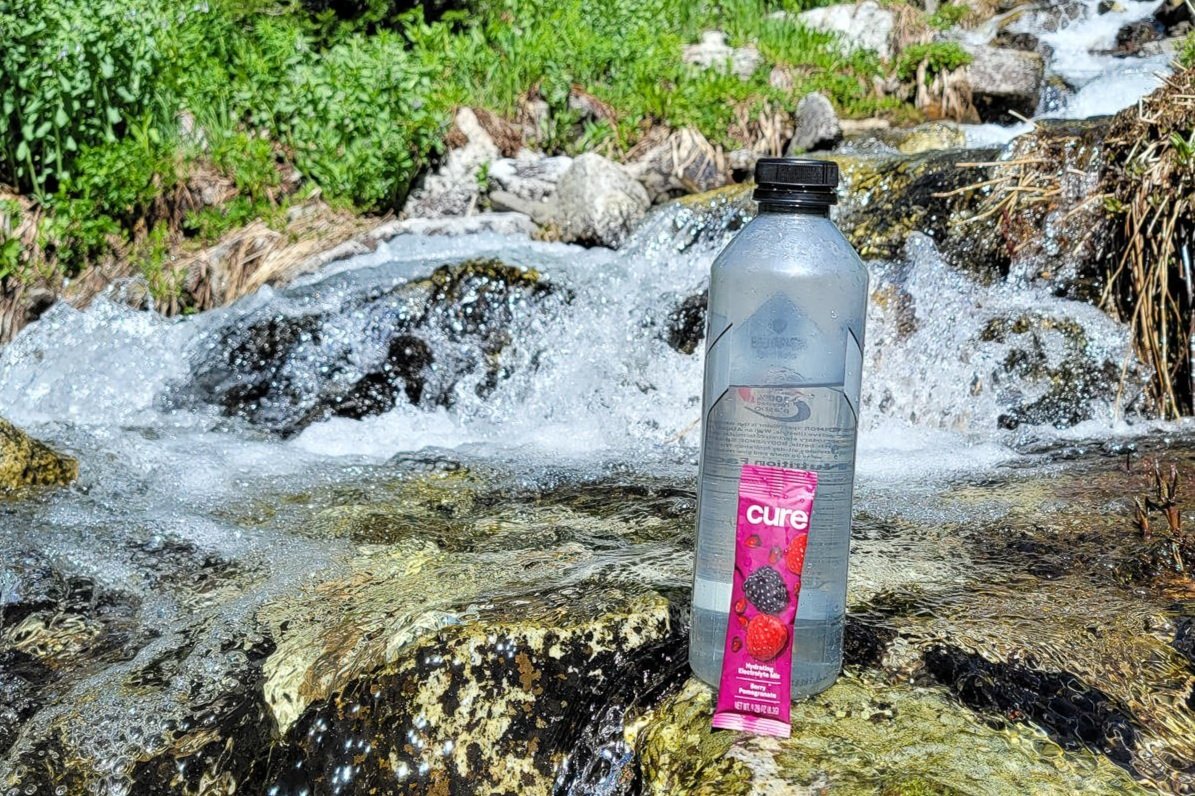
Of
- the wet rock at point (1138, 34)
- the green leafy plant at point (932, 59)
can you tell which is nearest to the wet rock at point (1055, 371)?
the green leafy plant at point (932, 59)

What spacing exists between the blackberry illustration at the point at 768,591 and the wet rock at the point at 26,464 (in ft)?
8.97

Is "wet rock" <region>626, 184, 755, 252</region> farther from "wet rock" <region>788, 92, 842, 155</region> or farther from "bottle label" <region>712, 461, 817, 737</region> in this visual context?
"bottle label" <region>712, 461, 817, 737</region>

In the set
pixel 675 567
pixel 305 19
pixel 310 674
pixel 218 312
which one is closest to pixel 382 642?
pixel 310 674

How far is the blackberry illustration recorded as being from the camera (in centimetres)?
167

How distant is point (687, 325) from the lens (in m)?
5.35

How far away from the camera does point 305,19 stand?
29.8 ft

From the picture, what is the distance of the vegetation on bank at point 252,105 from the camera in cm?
645

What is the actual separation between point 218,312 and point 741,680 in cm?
464

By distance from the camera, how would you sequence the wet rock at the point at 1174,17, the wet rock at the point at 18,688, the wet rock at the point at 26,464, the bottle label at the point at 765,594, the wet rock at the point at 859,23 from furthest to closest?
the wet rock at the point at 1174,17
the wet rock at the point at 859,23
the wet rock at the point at 26,464
the wet rock at the point at 18,688
the bottle label at the point at 765,594

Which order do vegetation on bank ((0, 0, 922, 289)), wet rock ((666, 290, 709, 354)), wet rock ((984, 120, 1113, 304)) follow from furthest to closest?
vegetation on bank ((0, 0, 922, 289)) → wet rock ((666, 290, 709, 354)) → wet rock ((984, 120, 1113, 304))

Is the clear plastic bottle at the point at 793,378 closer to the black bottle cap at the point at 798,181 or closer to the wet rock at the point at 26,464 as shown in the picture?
the black bottle cap at the point at 798,181

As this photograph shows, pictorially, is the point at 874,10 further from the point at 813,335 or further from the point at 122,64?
the point at 813,335

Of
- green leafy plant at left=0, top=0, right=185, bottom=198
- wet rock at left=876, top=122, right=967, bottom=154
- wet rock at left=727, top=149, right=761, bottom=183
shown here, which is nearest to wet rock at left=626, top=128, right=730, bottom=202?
wet rock at left=727, top=149, right=761, bottom=183

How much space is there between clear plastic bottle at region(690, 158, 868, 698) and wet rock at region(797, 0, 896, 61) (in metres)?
7.96
